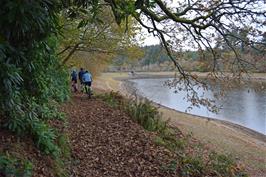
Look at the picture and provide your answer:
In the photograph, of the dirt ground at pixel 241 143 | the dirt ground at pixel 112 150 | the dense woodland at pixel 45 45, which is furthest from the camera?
the dirt ground at pixel 241 143

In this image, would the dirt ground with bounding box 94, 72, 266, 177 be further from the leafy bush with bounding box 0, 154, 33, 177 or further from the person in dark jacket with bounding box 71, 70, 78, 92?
the leafy bush with bounding box 0, 154, 33, 177

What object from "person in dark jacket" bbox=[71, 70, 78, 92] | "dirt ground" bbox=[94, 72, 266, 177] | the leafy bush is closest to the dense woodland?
the leafy bush

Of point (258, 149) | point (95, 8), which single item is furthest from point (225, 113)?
point (95, 8)

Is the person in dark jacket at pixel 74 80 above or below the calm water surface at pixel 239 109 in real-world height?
above

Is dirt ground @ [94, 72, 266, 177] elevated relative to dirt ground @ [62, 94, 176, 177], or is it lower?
lower

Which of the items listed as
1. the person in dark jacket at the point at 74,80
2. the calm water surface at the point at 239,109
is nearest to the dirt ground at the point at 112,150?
the person in dark jacket at the point at 74,80

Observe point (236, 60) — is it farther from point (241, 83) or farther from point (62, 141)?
point (62, 141)

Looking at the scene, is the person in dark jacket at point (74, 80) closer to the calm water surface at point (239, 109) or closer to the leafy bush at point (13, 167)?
the calm water surface at point (239, 109)

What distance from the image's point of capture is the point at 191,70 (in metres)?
12.3

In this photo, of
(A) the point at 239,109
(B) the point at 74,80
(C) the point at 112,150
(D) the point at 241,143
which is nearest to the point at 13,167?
(C) the point at 112,150

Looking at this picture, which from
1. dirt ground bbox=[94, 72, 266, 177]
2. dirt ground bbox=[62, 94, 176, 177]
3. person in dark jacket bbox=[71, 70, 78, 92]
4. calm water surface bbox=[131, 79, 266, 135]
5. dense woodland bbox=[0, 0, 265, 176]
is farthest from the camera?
calm water surface bbox=[131, 79, 266, 135]

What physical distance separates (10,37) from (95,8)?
151 cm

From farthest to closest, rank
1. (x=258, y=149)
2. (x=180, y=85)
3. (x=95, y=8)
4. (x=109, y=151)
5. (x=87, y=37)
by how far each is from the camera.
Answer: (x=87, y=37), (x=258, y=149), (x=180, y=85), (x=109, y=151), (x=95, y=8)

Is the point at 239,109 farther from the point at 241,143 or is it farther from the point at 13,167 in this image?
the point at 13,167
